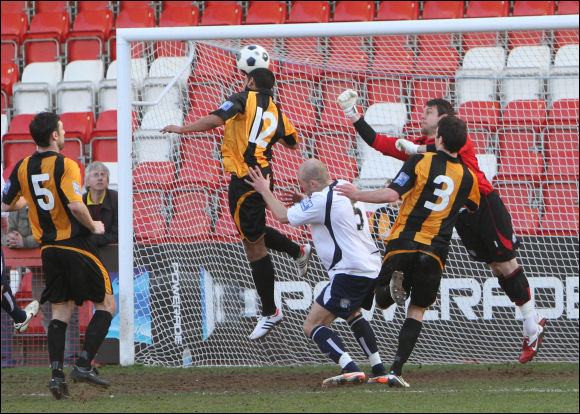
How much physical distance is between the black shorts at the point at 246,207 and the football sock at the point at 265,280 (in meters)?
0.21

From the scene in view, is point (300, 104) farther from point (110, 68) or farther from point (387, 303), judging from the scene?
point (110, 68)

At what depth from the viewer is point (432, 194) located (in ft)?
19.0

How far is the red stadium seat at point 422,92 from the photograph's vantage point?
8.58 meters

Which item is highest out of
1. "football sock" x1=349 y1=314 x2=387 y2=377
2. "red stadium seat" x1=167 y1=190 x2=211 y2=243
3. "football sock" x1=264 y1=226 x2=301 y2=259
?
"red stadium seat" x1=167 y1=190 x2=211 y2=243

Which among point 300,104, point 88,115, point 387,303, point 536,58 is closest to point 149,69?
point 88,115

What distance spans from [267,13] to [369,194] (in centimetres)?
620

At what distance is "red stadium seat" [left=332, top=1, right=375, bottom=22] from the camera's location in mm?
11023

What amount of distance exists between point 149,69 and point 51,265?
4.04m

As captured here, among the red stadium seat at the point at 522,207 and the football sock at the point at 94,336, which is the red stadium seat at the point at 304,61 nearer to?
the red stadium seat at the point at 522,207

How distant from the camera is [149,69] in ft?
31.9

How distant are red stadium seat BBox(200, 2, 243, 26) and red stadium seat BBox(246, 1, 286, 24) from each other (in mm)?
141

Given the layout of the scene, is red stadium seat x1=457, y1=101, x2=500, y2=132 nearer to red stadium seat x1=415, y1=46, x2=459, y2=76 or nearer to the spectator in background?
red stadium seat x1=415, y1=46, x2=459, y2=76

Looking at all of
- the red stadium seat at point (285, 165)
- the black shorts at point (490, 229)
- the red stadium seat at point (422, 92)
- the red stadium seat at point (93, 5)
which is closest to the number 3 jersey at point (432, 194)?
the black shorts at point (490, 229)

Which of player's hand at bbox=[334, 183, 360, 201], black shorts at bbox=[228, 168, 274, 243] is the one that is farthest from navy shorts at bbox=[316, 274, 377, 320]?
black shorts at bbox=[228, 168, 274, 243]
